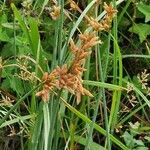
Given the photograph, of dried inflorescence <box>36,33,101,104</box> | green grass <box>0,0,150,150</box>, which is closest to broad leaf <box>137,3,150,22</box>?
green grass <box>0,0,150,150</box>

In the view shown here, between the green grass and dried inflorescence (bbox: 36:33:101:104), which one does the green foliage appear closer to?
the green grass

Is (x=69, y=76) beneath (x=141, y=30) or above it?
above

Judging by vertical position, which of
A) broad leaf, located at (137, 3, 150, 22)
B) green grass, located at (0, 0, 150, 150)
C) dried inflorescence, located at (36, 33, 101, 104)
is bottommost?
green grass, located at (0, 0, 150, 150)

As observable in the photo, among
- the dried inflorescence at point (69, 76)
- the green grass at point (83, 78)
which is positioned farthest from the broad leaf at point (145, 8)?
the dried inflorescence at point (69, 76)

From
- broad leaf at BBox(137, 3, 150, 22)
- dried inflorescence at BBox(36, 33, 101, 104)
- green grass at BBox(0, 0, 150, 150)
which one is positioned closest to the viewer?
dried inflorescence at BBox(36, 33, 101, 104)

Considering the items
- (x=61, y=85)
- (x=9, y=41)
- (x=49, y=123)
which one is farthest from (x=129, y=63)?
(x=61, y=85)

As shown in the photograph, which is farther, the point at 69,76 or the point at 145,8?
the point at 145,8

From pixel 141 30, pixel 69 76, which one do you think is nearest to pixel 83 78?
pixel 141 30

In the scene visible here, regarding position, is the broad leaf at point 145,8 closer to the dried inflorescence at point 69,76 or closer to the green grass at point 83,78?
the green grass at point 83,78

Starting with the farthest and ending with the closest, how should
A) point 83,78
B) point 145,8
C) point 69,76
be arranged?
point 145,8, point 83,78, point 69,76

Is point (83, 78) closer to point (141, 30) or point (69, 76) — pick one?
point (141, 30)

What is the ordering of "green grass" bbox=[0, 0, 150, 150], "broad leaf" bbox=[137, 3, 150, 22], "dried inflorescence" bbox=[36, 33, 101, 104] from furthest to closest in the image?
"broad leaf" bbox=[137, 3, 150, 22] → "green grass" bbox=[0, 0, 150, 150] → "dried inflorescence" bbox=[36, 33, 101, 104]
